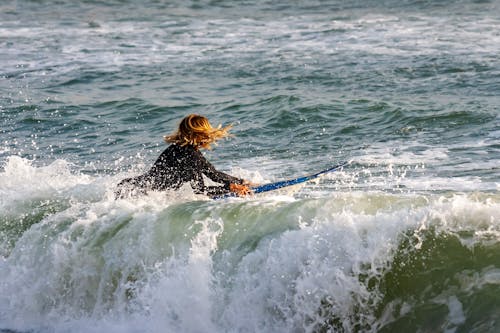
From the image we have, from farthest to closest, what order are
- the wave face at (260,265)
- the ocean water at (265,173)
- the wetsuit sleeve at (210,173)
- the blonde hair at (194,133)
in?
1. the wetsuit sleeve at (210,173)
2. the blonde hair at (194,133)
3. the ocean water at (265,173)
4. the wave face at (260,265)

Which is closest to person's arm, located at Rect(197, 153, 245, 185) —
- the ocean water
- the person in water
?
the person in water

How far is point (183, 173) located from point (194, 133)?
43 cm

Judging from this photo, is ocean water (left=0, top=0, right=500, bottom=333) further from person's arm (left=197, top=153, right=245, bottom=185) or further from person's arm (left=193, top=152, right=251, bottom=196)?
person's arm (left=197, top=153, right=245, bottom=185)

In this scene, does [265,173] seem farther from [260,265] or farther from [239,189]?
[260,265]

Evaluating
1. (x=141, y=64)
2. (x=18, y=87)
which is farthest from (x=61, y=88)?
(x=141, y=64)

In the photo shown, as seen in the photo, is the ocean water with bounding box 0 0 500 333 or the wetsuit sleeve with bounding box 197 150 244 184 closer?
the ocean water with bounding box 0 0 500 333

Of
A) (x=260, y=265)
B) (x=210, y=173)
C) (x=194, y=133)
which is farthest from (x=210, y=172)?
(x=260, y=265)

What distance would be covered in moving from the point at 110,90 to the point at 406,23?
8962 millimetres

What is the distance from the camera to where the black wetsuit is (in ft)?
30.6

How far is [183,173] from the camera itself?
9.38 meters

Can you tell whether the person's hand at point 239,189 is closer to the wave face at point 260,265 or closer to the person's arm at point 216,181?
the person's arm at point 216,181

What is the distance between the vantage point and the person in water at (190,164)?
30.5ft

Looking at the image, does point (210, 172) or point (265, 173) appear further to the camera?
point (265, 173)

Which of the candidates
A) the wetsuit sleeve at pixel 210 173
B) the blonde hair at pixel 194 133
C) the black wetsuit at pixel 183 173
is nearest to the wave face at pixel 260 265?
the black wetsuit at pixel 183 173
